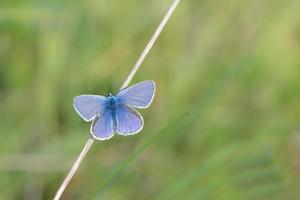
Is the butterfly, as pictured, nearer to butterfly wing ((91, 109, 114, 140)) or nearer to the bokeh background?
butterfly wing ((91, 109, 114, 140))

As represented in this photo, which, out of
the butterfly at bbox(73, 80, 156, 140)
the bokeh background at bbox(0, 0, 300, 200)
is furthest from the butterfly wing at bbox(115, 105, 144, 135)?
the bokeh background at bbox(0, 0, 300, 200)

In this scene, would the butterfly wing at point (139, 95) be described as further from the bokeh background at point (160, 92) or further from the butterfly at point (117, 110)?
the bokeh background at point (160, 92)

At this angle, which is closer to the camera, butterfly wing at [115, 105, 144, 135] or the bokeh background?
butterfly wing at [115, 105, 144, 135]

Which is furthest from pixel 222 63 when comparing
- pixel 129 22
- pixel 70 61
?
pixel 70 61

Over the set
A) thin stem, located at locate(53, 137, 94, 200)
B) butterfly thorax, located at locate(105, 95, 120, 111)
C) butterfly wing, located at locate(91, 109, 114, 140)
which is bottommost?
thin stem, located at locate(53, 137, 94, 200)

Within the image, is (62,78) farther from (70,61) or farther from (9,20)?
(9,20)

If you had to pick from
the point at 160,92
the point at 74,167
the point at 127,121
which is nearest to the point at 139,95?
the point at 127,121

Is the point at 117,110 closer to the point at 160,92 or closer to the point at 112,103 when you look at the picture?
the point at 112,103
